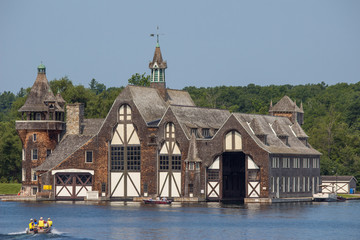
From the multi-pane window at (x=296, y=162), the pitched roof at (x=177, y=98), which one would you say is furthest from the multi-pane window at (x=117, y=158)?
the multi-pane window at (x=296, y=162)

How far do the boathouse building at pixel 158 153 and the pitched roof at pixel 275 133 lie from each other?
0.19 metres

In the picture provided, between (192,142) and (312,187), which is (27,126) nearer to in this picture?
(192,142)

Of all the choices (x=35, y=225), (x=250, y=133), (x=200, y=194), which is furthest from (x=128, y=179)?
(x=35, y=225)

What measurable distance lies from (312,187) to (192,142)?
22.8 metres

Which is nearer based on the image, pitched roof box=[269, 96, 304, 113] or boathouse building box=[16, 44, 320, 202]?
boathouse building box=[16, 44, 320, 202]

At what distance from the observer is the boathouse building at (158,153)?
130000 mm

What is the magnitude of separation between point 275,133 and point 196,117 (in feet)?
39.0

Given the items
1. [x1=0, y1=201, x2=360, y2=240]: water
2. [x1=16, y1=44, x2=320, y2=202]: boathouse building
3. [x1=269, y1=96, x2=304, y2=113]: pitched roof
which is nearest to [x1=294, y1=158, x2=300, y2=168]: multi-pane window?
[x1=16, y1=44, x2=320, y2=202]: boathouse building

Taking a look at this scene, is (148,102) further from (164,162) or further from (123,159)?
(164,162)

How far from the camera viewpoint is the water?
9075 cm

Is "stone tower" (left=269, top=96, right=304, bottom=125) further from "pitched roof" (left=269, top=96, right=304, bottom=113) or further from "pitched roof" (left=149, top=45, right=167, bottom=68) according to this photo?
"pitched roof" (left=149, top=45, right=167, bottom=68)

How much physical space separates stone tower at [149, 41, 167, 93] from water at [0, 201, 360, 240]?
2524 cm

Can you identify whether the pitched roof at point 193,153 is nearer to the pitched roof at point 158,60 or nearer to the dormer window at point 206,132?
the dormer window at point 206,132

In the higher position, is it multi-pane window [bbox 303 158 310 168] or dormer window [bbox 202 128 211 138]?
dormer window [bbox 202 128 211 138]
